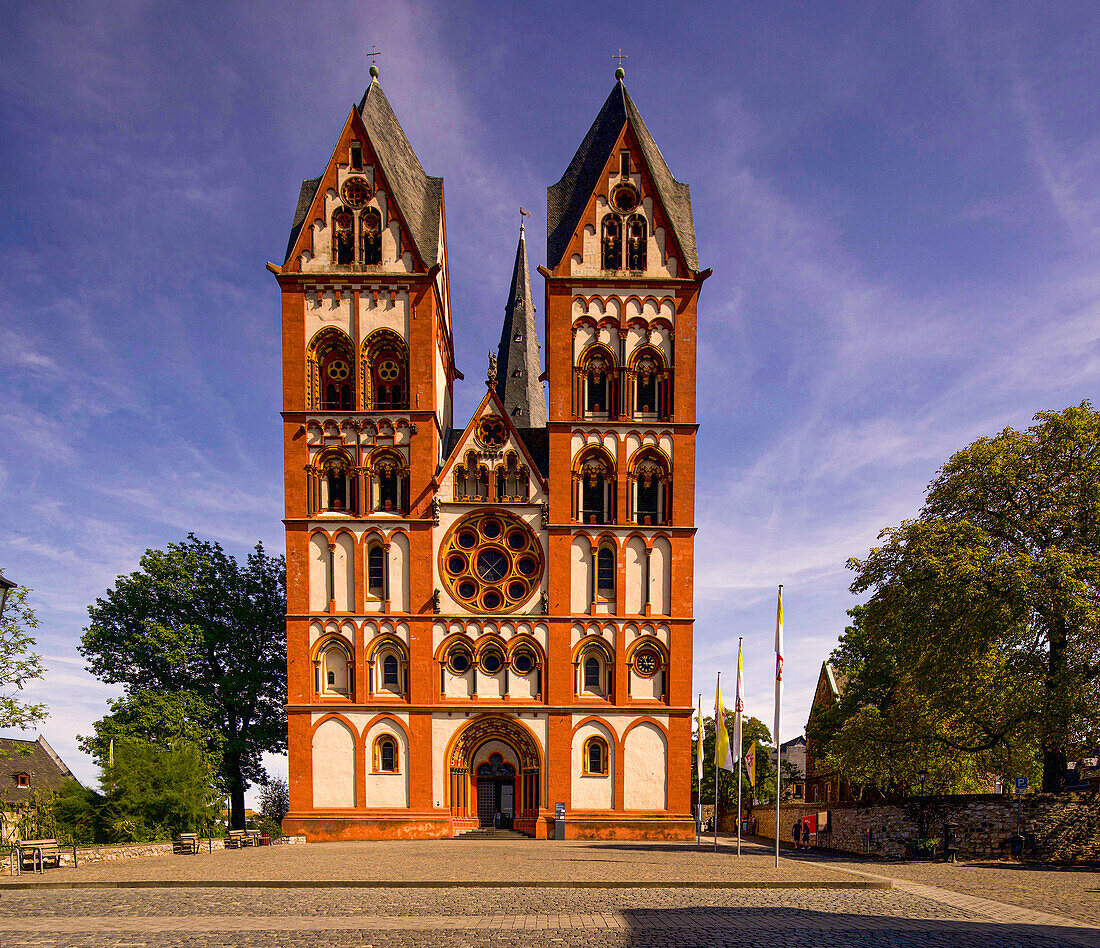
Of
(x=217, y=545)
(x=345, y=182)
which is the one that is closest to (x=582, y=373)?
(x=345, y=182)

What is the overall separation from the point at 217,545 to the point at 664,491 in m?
22.9

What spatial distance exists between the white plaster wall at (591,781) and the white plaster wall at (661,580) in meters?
5.43

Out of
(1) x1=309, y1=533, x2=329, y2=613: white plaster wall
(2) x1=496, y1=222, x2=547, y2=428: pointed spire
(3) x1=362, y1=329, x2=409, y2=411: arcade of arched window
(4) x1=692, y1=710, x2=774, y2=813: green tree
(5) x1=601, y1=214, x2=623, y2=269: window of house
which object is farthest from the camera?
(4) x1=692, y1=710, x2=774, y2=813: green tree

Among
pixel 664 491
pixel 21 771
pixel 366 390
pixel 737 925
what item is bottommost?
pixel 21 771

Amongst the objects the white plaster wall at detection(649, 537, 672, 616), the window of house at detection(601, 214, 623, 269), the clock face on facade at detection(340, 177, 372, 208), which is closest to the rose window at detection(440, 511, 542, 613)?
the white plaster wall at detection(649, 537, 672, 616)

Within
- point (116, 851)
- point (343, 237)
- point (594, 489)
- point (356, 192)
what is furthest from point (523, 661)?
point (356, 192)

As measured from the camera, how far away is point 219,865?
2267cm

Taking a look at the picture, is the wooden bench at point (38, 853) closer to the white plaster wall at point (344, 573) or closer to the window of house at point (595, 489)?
the white plaster wall at point (344, 573)

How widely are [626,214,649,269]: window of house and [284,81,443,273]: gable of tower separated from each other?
862cm

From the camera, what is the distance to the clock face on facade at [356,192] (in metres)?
39.4

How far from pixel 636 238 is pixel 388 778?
25.4 metres

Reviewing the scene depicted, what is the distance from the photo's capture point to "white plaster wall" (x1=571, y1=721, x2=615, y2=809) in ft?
117

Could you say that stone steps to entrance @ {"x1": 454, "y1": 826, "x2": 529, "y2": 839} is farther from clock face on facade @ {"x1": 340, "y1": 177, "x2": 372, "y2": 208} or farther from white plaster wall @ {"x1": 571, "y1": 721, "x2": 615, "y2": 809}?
clock face on facade @ {"x1": 340, "y1": 177, "x2": 372, "y2": 208}

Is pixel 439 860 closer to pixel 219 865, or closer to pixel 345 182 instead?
pixel 219 865
